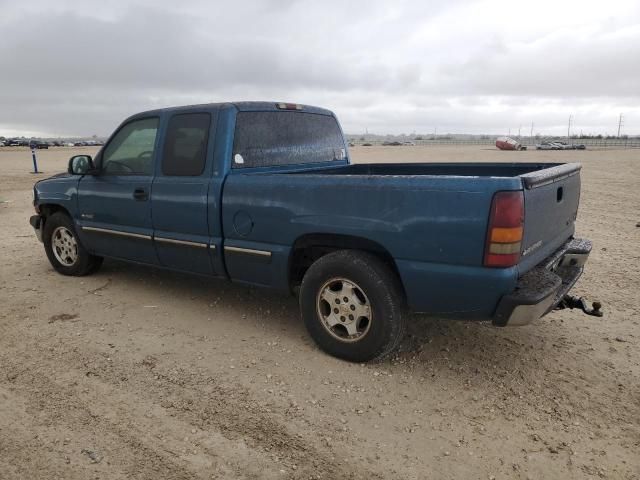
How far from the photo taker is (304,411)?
3031 millimetres

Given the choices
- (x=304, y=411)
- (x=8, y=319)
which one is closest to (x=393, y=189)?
(x=304, y=411)

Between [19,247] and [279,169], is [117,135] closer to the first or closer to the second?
[279,169]

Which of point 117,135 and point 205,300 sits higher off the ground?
point 117,135

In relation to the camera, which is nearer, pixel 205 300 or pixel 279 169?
pixel 279 169

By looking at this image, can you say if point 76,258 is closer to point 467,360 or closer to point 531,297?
point 467,360

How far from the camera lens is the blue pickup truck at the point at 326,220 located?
2.98 metres

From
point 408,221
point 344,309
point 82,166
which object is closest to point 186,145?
point 82,166

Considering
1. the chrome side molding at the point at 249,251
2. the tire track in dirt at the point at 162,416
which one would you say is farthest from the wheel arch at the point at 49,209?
the chrome side molding at the point at 249,251

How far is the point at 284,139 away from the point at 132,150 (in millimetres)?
1524

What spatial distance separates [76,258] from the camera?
5684 mm

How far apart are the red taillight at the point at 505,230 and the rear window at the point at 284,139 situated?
218 cm

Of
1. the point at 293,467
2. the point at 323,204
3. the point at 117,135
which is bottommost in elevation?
the point at 293,467

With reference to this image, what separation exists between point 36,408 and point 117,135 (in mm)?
2878

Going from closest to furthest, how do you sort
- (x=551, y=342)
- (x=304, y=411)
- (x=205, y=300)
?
(x=304, y=411) < (x=551, y=342) < (x=205, y=300)
